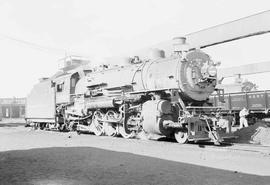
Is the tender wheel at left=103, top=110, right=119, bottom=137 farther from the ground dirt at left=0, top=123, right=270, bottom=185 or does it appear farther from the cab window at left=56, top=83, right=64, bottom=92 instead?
the cab window at left=56, top=83, right=64, bottom=92

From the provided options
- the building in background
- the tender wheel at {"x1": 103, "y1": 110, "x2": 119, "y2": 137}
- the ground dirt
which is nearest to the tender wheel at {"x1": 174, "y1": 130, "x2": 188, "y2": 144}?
the ground dirt

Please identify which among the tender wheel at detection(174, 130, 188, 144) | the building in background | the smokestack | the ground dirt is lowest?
the ground dirt

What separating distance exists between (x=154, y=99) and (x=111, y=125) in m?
3.14

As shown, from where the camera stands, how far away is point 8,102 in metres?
77.9

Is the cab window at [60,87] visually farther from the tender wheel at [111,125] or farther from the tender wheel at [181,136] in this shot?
the tender wheel at [181,136]

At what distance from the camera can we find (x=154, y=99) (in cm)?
1248

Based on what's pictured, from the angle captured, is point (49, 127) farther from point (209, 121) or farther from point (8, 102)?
point (8, 102)

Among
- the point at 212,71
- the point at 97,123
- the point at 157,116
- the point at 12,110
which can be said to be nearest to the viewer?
the point at 157,116

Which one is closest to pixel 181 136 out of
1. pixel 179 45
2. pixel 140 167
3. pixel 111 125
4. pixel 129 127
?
pixel 129 127

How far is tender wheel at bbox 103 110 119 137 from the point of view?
14.4 m

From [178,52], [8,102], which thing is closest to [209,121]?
[178,52]

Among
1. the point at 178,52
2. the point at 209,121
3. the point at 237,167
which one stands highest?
the point at 178,52

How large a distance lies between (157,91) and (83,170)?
20.3 ft

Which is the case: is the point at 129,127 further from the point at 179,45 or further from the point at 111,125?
the point at 179,45
